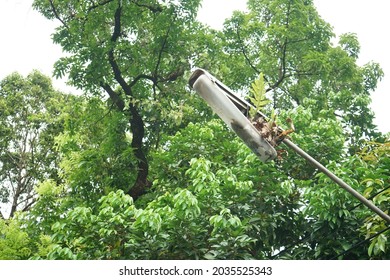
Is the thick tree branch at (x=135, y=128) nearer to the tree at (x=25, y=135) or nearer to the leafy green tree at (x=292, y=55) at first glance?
the leafy green tree at (x=292, y=55)

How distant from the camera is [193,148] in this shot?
4.27 metres

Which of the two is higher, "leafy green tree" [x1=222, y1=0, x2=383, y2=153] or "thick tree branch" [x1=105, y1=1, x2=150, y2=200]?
"leafy green tree" [x1=222, y1=0, x2=383, y2=153]

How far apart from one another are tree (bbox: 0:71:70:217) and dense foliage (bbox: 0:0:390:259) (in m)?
0.17

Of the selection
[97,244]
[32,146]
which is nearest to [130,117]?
[97,244]

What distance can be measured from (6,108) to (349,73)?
4.92 meters

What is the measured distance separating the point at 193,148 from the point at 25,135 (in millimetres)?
4894

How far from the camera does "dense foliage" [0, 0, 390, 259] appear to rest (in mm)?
3375

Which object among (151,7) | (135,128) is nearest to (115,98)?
(135,128)

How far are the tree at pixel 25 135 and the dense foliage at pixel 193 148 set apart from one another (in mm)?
171

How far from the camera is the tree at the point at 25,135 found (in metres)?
8.26

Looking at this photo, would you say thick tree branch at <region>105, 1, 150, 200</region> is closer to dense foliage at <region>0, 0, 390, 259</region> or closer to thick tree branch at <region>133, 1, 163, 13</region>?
dense foliage at <region>0, 0, 390, 259</region>

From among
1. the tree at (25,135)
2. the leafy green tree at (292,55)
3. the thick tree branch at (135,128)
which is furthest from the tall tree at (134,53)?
the tree at (25,135)

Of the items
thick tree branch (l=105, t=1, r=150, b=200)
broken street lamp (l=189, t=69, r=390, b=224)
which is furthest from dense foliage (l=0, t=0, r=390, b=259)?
broken street lamp (l=189, t=69, r=390, b=224)

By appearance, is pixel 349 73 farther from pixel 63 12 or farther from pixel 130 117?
pixel 63 12
